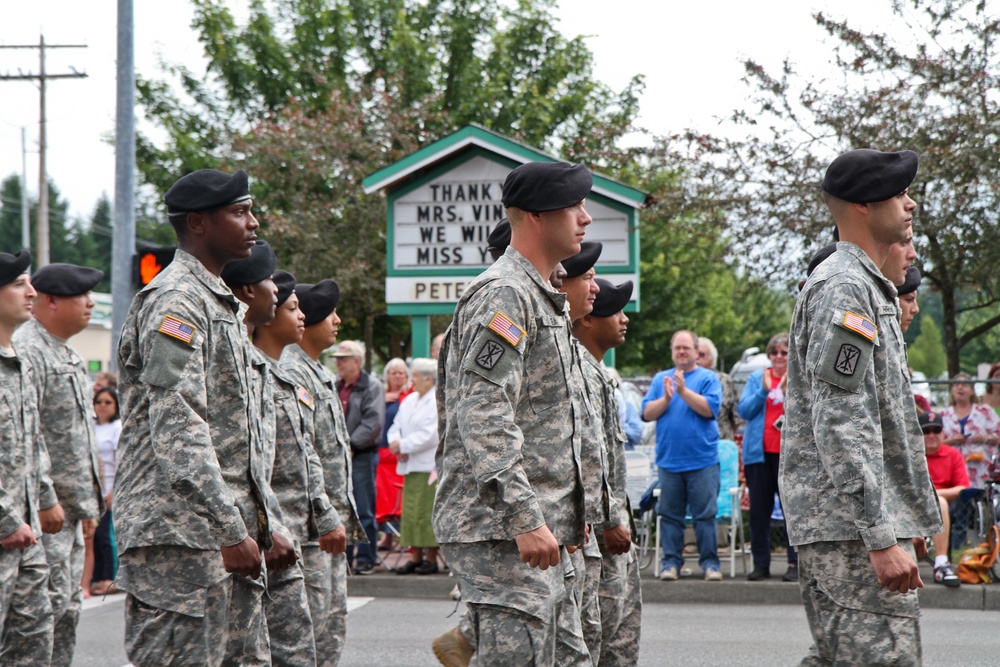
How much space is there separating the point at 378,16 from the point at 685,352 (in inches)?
956

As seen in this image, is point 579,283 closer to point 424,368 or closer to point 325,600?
point 325,600

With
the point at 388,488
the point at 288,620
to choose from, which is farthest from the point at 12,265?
the point at 388,488

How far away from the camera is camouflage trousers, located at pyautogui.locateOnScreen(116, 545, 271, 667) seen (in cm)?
412

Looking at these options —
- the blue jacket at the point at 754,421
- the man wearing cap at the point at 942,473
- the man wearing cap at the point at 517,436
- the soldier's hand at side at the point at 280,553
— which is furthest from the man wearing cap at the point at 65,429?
the man wearing cap at the point at 942,473

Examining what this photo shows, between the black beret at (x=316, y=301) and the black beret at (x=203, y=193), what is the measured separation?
2167 mm

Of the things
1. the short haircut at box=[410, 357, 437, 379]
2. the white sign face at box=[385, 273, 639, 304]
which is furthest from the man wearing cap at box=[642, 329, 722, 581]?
the white sign face at box=[385, 273, 639, 304]

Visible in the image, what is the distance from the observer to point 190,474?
398 centimetres

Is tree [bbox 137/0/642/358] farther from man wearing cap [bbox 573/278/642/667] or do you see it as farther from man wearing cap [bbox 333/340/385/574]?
man wearing cap [bbox 573/278/642/667]

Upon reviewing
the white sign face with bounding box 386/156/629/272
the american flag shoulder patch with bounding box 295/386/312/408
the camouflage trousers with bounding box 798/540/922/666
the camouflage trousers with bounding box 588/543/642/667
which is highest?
the white sign face with bounding box 386/156/629/272

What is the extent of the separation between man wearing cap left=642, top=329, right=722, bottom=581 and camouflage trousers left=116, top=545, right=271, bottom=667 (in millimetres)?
6636

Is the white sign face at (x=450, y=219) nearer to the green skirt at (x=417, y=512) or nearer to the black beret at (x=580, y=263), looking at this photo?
the green skirt at (x=417, y=512)

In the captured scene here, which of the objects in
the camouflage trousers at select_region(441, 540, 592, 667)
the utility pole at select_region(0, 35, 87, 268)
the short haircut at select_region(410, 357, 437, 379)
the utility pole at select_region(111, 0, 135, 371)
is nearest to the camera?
the camouflage trousers at select_region(441, 540, 592, 667)

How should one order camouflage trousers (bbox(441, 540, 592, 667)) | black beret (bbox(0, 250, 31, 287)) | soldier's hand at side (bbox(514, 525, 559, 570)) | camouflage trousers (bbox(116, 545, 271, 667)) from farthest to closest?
black beret (bbox(0, 250, 31, 287)) < camouflage trousers (bbox(116, 545, 271, 667)) < camouflage trousers (bbox(441, 540, 592, 667)) < soldier's hand at side (bbox(514, 525, 559, 570))

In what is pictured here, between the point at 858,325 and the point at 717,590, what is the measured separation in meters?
6.87
